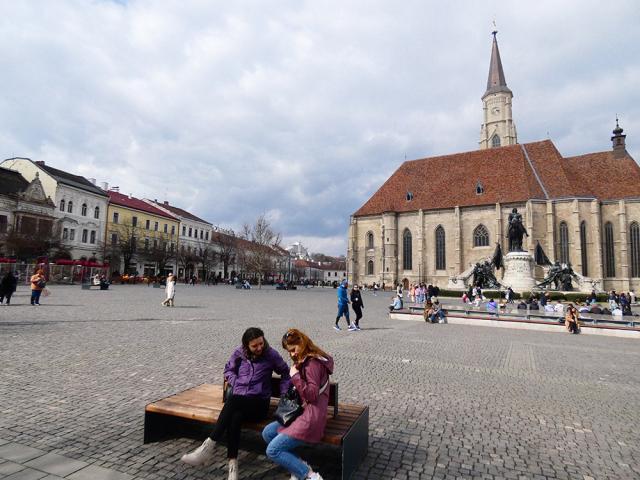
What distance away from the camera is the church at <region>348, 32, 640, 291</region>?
138ft

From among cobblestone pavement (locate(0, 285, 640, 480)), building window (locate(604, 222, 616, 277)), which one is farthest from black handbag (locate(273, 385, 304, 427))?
building window (locate(604, 222, 616, 277))

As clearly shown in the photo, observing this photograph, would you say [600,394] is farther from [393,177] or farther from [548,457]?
[393,177]

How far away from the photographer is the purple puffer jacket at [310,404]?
305cm

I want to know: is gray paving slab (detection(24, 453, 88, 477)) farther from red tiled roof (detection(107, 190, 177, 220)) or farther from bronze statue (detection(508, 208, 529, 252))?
red tiled roof (detection(107, 190, 177, 220))

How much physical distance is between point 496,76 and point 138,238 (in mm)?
63043

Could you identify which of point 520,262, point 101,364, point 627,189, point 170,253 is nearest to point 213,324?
point 101,364

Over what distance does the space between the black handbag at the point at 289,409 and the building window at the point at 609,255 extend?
50047 mm

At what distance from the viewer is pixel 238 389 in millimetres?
3471

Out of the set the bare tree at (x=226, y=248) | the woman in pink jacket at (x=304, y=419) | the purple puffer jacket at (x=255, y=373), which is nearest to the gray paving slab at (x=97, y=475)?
the purple puffer jacket at (x=255, y=373)


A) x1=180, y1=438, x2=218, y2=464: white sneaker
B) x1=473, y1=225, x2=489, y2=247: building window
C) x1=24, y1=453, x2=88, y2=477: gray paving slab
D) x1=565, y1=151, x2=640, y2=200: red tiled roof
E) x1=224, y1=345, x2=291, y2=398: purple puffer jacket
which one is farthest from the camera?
x1=473, y1=225, x2=489, y2=247: building window

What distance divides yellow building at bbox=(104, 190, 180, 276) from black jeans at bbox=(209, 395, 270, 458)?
49921mm

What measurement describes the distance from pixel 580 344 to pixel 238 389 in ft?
37.7

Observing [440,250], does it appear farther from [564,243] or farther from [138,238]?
[138,238]

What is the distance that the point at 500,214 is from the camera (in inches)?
1811
